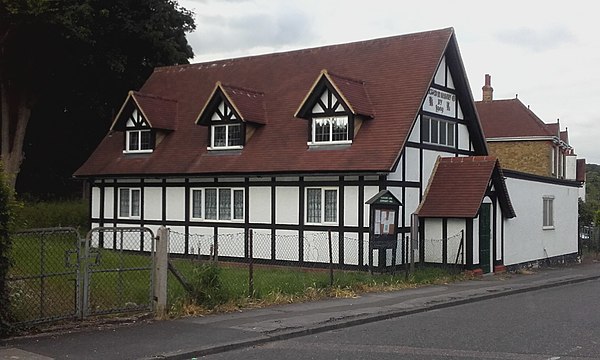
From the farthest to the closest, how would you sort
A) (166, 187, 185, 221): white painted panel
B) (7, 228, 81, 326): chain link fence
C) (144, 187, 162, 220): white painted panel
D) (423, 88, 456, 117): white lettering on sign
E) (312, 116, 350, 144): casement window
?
(144, 187, 162, 220): white painted panel < (166, 187, 185, 221): white painted panel < (423, 88, 456, 117): white lettering on sign < (312, 116, 350, 144): casement window < (7, 228, 81, 326): chain link fence

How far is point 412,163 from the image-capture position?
79.3 ft

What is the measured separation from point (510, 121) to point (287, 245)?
27.0m

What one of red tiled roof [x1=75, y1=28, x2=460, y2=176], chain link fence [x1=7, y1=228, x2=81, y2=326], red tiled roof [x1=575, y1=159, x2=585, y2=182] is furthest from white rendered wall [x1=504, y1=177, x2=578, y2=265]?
chain link fence [x1=7, y1=228, x2=81, y2=326]

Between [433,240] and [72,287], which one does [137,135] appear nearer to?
[433,240]

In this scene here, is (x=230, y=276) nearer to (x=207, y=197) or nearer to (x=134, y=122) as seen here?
(x=207, y=197)

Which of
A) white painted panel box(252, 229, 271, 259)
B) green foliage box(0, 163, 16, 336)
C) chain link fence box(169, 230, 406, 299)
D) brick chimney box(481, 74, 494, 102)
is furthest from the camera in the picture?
brick chimney box(481, 74, 494, 102)

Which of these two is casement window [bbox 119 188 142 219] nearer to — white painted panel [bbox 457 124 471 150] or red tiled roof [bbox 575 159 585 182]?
white painted panel [bbox 457 124 471 150]

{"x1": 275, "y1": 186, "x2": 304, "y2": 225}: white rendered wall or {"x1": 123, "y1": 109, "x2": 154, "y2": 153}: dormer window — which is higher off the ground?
{"x1": 123, "y1": 109, "x2": 154, "y2": 153}: dormer window

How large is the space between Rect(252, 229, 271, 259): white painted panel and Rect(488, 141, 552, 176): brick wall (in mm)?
23946

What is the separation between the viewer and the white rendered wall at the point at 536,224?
89.5ft

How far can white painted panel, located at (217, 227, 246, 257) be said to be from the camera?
25.7 metres

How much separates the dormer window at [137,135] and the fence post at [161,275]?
53.1ft

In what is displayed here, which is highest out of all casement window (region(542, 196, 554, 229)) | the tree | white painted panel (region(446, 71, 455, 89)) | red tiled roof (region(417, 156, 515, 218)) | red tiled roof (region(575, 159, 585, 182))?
the tree

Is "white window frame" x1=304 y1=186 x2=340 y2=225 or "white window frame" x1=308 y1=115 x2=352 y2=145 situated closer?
"white window frame" x1=304 y1=186 x2=340 y2=225
